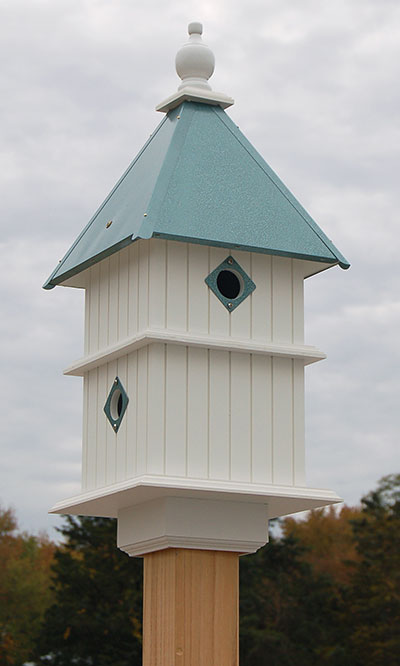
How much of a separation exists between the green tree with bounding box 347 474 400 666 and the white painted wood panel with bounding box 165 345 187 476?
27.3 m

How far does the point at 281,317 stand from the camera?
628cm

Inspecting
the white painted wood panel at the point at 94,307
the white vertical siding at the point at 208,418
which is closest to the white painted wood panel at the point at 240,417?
the white vertical siding at the point at 208,418

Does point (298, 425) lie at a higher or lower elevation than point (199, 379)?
lower

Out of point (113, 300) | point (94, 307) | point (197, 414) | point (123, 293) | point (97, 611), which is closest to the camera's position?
point (197, 414)

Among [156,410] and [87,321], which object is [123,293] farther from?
[156,410]

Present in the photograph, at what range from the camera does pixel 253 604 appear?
32.4 metres

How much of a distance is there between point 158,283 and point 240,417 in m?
0.86

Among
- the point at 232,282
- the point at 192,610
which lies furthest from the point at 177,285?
the point at 192,610

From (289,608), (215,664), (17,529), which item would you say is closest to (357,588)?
(289,608)

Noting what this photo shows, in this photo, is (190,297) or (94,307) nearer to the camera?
(190,297)

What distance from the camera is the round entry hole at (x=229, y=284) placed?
6.21 m

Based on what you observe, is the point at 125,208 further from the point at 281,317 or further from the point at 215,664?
the point at 215,664

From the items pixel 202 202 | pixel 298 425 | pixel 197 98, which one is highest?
pixel 197 98

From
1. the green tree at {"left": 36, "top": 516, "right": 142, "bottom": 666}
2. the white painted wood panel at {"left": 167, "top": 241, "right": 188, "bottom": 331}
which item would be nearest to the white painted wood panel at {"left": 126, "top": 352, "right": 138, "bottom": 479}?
the white painted wood panel at {"left": 167, "top": 241, "right": 188, "bottom": 331}
